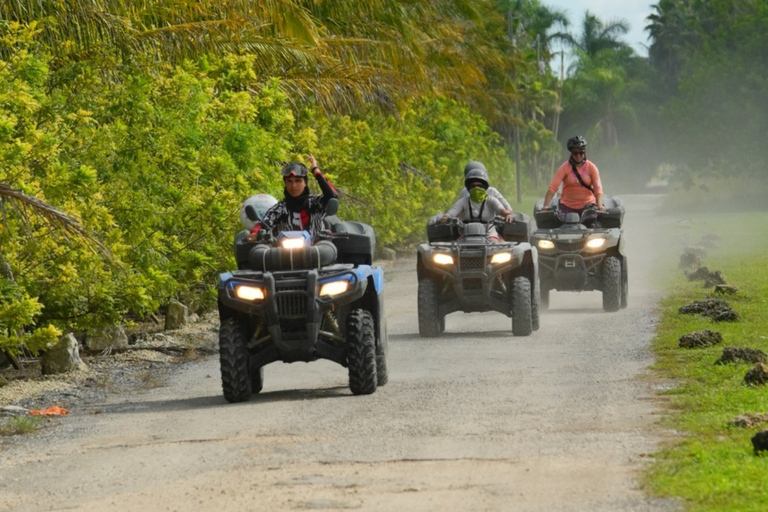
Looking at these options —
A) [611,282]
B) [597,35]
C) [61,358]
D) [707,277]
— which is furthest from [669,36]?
[61,358]

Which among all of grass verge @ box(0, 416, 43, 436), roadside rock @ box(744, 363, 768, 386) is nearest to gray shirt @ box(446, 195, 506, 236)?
roadside rock @ box(744, 363, 768, 386)

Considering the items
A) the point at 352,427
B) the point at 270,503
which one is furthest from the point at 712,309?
the point at 270,503

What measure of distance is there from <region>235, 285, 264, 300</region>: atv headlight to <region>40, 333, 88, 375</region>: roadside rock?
3.60 meters

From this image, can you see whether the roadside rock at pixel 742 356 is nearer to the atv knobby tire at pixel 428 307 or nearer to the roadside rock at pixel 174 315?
the atv knobby tire at pixel 428 307

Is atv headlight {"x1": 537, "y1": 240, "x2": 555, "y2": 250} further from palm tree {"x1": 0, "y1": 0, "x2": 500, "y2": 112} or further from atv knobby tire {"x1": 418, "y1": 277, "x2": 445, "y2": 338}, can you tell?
palm tree {"x1": 0, "y1": 0, "x2": 500, "y2": 112}

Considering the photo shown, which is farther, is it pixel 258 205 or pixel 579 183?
pixel 579 183

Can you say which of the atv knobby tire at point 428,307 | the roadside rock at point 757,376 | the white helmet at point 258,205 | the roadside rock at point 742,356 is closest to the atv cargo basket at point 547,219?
the atv knobby tire at point 428,307

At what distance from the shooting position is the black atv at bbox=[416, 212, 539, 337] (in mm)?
16016

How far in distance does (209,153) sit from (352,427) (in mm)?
8890

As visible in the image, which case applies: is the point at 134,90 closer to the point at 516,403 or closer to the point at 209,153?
the point at 209,153

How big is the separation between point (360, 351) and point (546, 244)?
771 centimetres

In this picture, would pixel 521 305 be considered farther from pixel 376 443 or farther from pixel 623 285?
pixel 376 443

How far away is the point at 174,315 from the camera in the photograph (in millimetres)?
18609

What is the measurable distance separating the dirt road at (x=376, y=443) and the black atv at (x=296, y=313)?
302mm
